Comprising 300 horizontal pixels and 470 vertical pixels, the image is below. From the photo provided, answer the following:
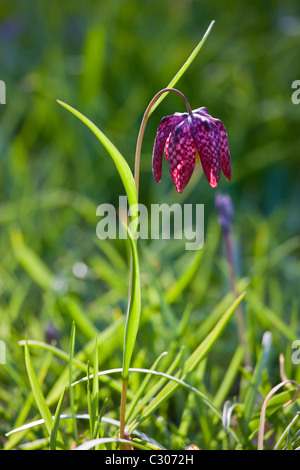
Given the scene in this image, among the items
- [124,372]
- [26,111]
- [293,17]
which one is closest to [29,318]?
[124,372]

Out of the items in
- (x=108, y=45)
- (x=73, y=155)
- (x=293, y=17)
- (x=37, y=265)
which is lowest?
(x=37, y=265)

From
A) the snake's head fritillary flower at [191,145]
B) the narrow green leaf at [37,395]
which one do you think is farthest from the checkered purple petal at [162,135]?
the narrow green leaf at [37,395]

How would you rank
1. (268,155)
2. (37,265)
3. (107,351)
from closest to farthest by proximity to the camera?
(107,351) → (37,265) → (268,155)

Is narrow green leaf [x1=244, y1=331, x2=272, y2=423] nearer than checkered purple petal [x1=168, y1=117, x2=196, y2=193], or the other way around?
checkered purple petal [x1=168, y1=117, x2=196, y2=193]

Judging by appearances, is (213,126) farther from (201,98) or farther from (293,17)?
(293,17)

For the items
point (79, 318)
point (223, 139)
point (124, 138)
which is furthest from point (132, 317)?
point (124, 138)

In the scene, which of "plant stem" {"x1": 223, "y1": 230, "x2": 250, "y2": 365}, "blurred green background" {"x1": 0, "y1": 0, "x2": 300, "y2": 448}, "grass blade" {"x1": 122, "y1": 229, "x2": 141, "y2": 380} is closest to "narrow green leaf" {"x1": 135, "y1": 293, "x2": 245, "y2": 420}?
"grass blade" {"x1": 122, "y1": 229, "x2": 141, "y2": 380}

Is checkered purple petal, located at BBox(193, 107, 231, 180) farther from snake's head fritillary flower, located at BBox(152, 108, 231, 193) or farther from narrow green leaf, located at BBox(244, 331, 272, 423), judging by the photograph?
narrow green leaf, located at BBox(244, 331, 272, 423)
